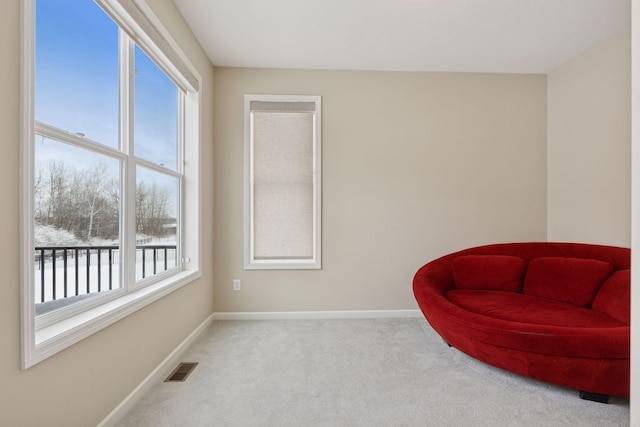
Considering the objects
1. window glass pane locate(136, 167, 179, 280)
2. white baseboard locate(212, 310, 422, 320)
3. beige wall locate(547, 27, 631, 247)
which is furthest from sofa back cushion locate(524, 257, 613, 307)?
window glass pane locate(136, 167, 179, 280)

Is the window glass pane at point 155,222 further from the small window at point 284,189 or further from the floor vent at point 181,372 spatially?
the small window at point 284,189

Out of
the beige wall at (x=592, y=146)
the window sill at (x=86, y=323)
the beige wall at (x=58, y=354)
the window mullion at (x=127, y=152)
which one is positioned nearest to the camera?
the beige wall at (x=58, y=354)

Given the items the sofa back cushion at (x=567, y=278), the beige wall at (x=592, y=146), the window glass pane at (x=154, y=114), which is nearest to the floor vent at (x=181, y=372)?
the window glass pane at (x=154, y=114)

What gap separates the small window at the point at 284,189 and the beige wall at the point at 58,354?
45.3 inches

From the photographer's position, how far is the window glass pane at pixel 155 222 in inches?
79.8

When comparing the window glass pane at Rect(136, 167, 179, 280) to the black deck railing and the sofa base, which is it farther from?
the sofa base

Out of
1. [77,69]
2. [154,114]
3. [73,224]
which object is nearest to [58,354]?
[73,224]

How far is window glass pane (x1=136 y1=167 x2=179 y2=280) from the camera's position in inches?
79.8

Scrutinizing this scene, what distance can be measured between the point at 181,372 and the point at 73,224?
128 cm

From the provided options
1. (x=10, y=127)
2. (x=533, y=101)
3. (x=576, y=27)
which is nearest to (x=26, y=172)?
(x=10, y=127)

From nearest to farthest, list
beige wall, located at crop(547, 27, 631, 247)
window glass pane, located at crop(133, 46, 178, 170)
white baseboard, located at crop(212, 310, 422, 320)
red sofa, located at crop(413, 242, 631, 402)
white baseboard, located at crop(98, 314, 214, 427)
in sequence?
1. white baseboard, located at crop(98, 314, 214, 427)
2. red sofa, located at crop(413, 242, 631, 402)
3. window glass pane, located at crop(133, 46, 178, 170)
4. beige wall, located at crop(547, 27, 631, 247)
5. white baseboard, located at crop(212, 310, 422, 320)

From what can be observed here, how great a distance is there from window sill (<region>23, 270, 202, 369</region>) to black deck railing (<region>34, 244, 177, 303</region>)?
0.40ft

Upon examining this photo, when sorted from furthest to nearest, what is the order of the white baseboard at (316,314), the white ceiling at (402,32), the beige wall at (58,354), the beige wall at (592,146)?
1. the white baseboard at (316,314)
2. the beige wall at (592,146)
3. the white ceiling at (402,32)
4. the beige wall at (58,354)

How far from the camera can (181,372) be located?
208 centimetres
